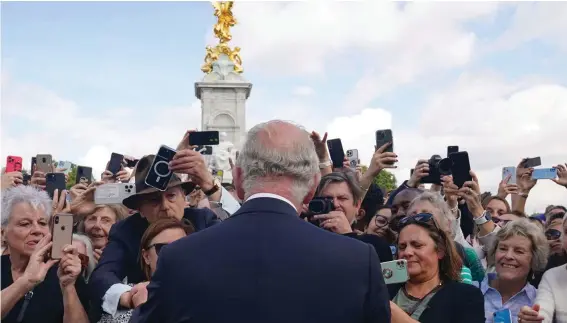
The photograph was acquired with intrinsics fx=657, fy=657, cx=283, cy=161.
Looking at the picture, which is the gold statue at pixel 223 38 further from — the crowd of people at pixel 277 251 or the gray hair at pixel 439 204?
the gray hair at pixel 439 204

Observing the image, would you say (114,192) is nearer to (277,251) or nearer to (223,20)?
(277,251)

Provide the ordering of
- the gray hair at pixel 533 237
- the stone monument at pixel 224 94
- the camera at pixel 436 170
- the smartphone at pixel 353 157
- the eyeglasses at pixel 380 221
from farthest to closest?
1. the stone monument at pixel 224 94
2. the smartphone at pixel 353 157
3. the camera at pixel 436 170
4. the eyeglasses at pixel 380 221
5. the gray hair at pixel 533 237

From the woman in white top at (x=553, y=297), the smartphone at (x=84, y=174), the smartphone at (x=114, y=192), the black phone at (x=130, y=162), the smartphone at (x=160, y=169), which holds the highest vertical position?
the black phone at (x=130, y=162)

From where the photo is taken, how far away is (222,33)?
40.8 m

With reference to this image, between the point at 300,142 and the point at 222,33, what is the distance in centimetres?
3937

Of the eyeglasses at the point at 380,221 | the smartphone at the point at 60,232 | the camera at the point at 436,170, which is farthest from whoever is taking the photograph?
the camera at the point at 436,170

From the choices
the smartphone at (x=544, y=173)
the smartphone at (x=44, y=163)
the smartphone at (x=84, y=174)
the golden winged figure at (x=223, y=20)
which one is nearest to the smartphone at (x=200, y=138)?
the smartphone at (x=44, y=163)

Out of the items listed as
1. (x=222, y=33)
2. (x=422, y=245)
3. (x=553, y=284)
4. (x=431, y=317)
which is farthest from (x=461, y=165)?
(x=222, y=33)

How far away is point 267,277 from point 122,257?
1981mm

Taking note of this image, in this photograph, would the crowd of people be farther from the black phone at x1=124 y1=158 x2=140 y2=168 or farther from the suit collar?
the black phone at x1=124 y1=158 x2=140 y2=168

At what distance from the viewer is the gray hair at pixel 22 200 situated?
13.7ft

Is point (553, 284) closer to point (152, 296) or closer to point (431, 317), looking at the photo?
point (431, 317)

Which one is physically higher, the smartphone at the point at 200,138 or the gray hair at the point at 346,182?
the smartphone at the point at 200,138

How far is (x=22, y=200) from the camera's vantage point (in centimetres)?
421
